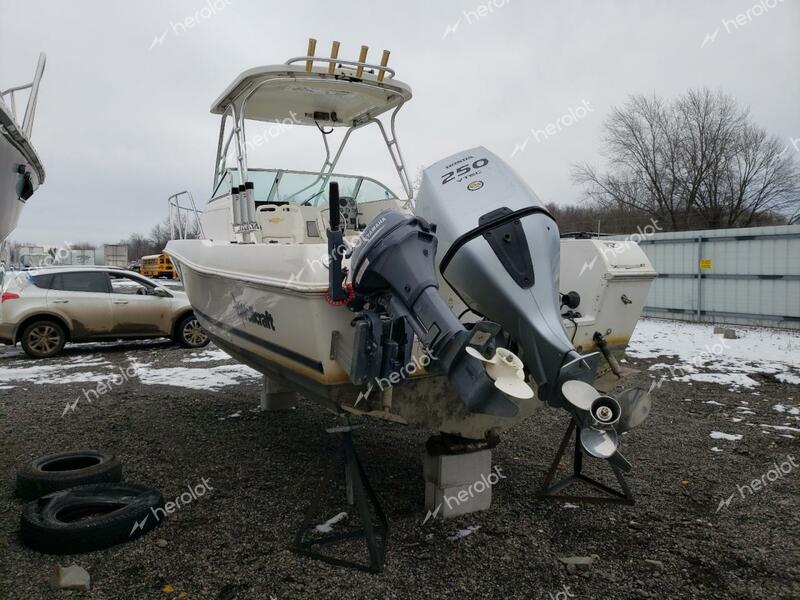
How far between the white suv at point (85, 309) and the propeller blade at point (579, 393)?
782 cm

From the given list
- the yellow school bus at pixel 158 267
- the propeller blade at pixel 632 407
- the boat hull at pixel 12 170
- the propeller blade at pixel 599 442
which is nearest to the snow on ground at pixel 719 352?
the propeller blade at pixel 632 407

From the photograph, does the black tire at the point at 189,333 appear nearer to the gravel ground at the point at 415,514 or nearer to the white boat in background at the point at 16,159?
the gravel ground at the point at 415,514

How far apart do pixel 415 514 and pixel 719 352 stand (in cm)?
712

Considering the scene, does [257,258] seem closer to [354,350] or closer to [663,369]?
[354,350]

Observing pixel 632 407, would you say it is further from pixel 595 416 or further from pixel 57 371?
pixel 57 371

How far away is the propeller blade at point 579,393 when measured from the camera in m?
2.14
